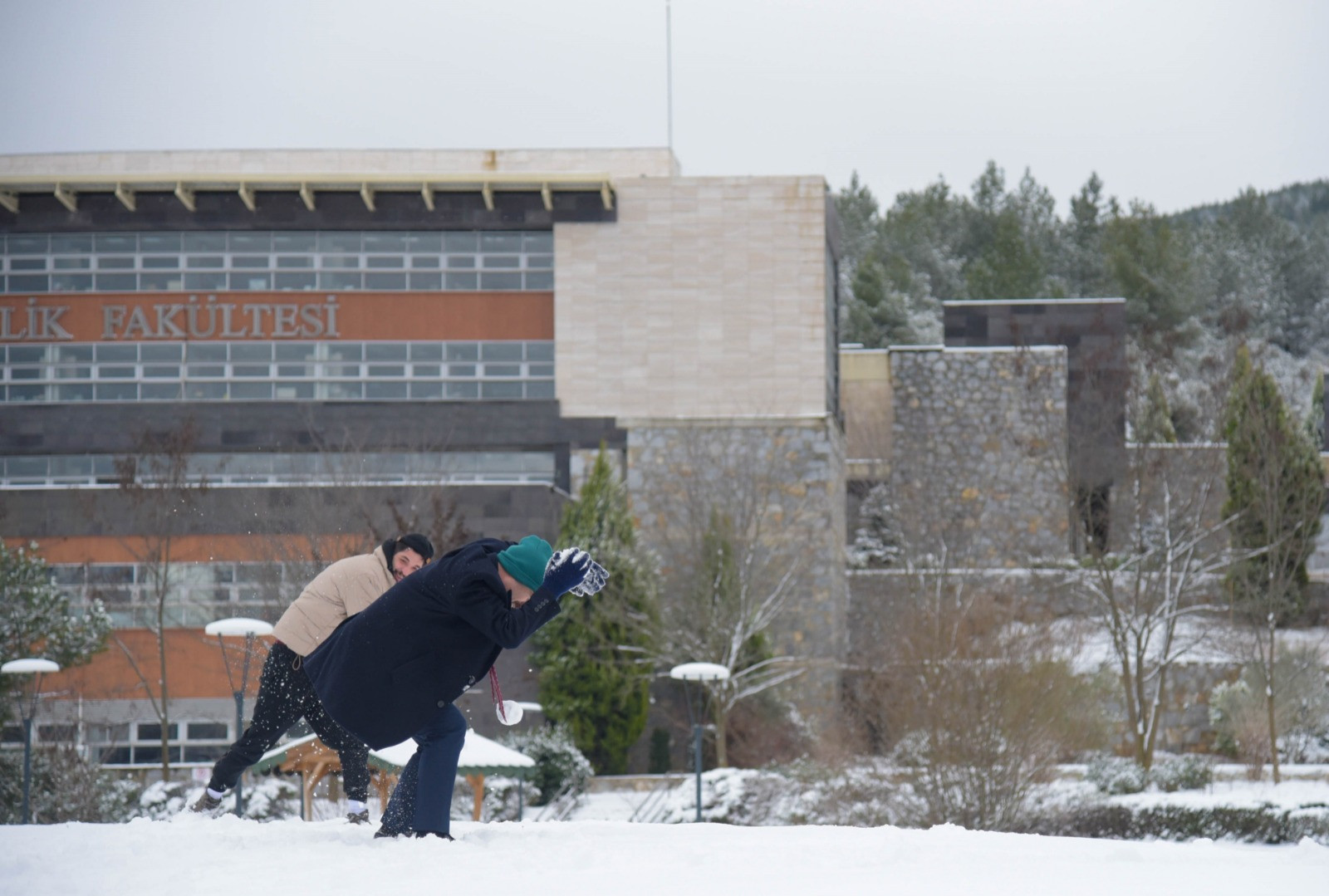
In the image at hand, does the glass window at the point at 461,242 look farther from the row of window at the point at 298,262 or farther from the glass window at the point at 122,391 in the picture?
the glass window at the point at 122,391

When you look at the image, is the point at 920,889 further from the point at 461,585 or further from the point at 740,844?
the point at 461,585

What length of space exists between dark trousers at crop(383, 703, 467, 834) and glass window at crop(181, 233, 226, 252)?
24.3m

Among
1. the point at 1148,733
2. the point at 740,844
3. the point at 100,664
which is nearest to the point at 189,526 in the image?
the point at 100,664

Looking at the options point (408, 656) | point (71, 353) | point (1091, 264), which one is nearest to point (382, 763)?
point (408, 656)

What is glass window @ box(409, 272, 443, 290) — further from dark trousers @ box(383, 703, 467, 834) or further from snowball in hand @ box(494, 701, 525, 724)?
dark trousers @ box(383, 703, 467, 834)

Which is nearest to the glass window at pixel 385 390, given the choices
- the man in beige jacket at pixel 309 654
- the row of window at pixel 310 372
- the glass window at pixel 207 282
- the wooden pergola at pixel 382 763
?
the row of window at pixel 310 372

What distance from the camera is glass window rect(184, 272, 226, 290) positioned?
29.2 m

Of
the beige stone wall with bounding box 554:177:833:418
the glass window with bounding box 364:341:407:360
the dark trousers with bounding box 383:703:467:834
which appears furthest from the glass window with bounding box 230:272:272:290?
the dark trousers with bounding box 383:703:467:834

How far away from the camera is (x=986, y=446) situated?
33.4 meters

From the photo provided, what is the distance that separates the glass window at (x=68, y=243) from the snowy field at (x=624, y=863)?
79.6 ft

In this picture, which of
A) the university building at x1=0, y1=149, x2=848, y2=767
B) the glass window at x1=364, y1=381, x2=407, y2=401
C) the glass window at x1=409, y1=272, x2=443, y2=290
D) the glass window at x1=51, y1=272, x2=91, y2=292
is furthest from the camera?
the glass window at x1=51, y1=272, x2=91, y2=292

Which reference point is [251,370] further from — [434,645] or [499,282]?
[434,645]

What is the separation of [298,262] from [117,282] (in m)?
3.38

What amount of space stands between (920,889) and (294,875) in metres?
2.13
